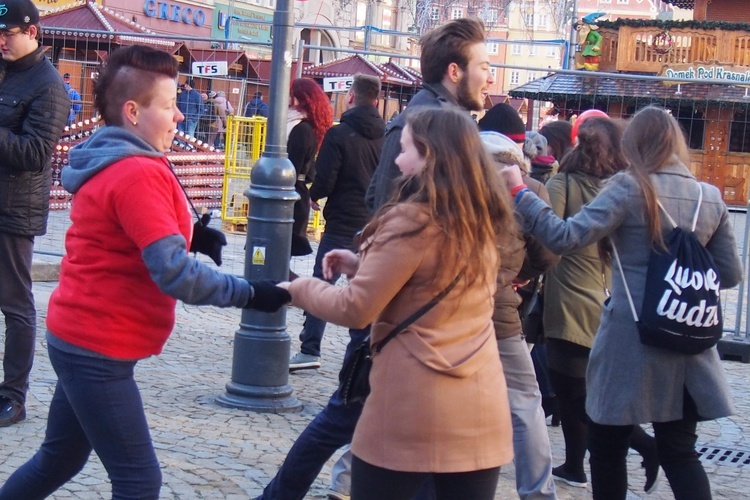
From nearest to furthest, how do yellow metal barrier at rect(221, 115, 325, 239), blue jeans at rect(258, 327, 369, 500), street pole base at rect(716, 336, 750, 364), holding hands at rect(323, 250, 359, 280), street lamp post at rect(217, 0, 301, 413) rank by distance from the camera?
holding hands at rect(323, 250, 359, 280)
blue jeans at rect(258, 327, 369, 500)
street lamp post at rect(217, 0, 301, 413)
street pole base at rect(716, 336, 750, 364)
yellow metal barrier at rect(221, 115, 325, 239)

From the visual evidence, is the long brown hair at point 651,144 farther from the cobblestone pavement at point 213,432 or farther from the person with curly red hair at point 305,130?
the person with curly red hair at point 305,130

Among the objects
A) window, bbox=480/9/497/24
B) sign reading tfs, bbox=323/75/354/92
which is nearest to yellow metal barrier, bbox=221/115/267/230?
sign reading tfs, bbox=323/75/354/92

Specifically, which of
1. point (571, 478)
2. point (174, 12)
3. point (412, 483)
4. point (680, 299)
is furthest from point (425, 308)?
point (174, 12)

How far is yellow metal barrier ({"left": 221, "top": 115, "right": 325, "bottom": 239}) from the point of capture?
14.5m

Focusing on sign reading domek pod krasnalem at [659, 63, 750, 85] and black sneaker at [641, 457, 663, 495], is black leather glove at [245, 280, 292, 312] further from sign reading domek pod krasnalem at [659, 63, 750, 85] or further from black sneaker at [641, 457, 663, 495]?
sign reading domek pod krasnalem at [659, 63, 750, 85]

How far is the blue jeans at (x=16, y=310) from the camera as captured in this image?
202 inches

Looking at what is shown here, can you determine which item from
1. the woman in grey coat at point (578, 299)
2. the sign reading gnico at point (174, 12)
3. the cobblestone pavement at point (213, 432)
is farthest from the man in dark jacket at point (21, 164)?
the sign reading gnico at point (174, 12)

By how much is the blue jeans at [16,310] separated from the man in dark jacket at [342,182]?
2240 mm

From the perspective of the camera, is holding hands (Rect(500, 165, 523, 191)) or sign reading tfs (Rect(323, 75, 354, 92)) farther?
sign reading tfs (Rect(323, 75, 354, 92))

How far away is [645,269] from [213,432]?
8.61ft

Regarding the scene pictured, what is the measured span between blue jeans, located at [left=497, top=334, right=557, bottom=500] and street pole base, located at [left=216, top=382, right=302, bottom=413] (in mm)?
1976

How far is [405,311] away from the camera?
289cm

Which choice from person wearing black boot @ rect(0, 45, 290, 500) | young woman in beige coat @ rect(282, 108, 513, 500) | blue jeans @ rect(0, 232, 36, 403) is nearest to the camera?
young woman in beige coat @ rect(282, 108, 513, 500)

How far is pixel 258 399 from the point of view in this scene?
19.9 feet
